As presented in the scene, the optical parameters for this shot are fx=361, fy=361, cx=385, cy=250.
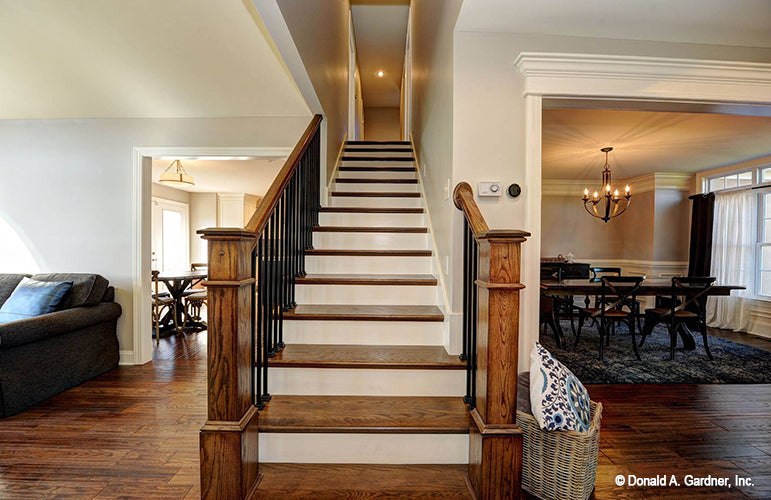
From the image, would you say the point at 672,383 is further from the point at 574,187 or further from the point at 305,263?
the point at 574,187

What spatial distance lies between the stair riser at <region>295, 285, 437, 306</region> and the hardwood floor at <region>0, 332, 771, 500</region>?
1073 mm

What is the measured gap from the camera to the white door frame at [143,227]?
3.38 metres

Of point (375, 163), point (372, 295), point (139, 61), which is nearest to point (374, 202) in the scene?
point (375, 163)

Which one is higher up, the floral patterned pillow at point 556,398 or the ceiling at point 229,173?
the ceiling at point 229,173

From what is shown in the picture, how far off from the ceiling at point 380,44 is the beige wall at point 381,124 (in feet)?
2.10

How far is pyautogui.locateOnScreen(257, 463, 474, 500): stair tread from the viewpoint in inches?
58.7

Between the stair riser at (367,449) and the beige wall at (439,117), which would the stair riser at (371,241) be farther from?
the stair riser at (367,449)

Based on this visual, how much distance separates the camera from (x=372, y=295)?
2.52 metres

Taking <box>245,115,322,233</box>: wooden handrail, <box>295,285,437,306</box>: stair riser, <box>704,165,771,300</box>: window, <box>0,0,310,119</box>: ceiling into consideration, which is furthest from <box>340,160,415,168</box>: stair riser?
<box>704,165,771,300</box>: window

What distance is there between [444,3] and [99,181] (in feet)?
11.3

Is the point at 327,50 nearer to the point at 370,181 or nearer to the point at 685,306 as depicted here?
the point at 370,181

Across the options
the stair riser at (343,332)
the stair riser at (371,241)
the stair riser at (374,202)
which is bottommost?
the stair riser at (343,332)

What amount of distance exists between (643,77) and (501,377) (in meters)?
1.89

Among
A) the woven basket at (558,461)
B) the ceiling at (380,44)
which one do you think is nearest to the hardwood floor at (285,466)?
the woven basket at (558,461)
